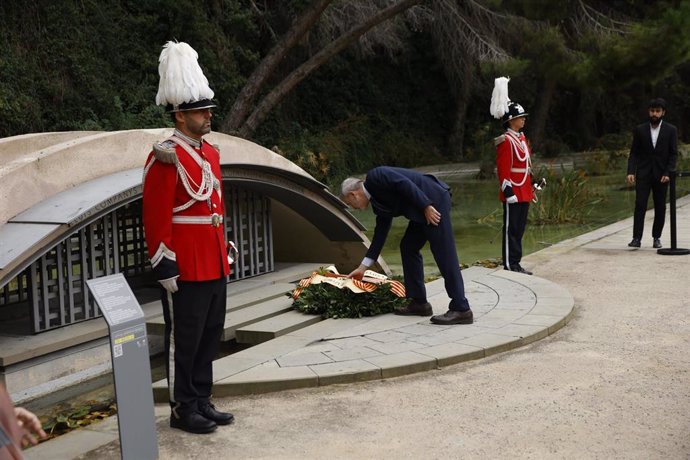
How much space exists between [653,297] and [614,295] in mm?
365

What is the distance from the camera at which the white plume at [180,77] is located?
15.8 ft

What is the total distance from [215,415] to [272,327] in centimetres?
233

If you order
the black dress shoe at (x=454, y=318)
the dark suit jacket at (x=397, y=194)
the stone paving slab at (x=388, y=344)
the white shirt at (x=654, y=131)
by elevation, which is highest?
the white shirt at (x=654, y=131)

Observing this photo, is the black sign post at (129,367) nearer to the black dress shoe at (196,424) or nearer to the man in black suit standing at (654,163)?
the black dress shoe at (196,424)

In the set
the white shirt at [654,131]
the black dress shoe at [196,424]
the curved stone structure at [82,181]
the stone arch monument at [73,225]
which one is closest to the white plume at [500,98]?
the curved stone structure at [82,181]

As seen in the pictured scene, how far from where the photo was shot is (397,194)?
6812 mm

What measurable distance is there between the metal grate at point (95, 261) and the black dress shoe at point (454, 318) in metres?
2.80

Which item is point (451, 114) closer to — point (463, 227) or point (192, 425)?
point (463, 227)

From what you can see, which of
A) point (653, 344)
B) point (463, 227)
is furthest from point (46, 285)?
point (463, 227)

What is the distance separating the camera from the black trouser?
955 centimetres

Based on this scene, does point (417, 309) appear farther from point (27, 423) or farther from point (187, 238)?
point (27, 423)

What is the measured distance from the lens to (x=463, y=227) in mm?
14875

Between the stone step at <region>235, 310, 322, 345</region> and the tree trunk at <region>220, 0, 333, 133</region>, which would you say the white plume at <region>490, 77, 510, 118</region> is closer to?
the stone step at <region>235, 310, 322, 345</region>

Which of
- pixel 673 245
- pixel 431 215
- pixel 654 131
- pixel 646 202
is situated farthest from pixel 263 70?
pixel 431 215
